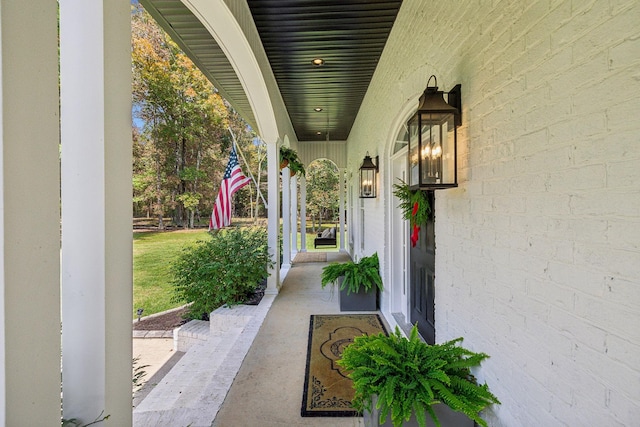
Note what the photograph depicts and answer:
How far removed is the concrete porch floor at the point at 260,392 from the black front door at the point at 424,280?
1142 mm

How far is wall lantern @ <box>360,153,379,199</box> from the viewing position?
16.0 ft

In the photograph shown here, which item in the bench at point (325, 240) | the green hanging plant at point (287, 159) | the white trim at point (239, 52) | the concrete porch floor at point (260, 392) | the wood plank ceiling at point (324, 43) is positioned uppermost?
the wood plank ceiling at point (324, 43)

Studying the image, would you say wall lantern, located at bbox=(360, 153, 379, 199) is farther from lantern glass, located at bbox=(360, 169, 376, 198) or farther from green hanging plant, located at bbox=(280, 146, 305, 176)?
green hanging plant, located at bbox=(280, 146, 305, 176)

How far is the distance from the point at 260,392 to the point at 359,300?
218 centimetres

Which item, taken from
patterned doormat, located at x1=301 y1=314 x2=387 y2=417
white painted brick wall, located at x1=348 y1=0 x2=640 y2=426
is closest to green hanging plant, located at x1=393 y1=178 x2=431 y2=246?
white painted brick wall, located at x1=348 y1=0 x2=640 y2=426

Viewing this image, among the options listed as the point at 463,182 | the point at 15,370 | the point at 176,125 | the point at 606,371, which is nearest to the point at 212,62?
the point at 463,182

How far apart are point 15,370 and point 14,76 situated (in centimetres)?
69

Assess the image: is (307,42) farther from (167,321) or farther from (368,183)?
(167,321)

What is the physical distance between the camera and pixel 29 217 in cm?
80

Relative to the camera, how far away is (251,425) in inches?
87.6

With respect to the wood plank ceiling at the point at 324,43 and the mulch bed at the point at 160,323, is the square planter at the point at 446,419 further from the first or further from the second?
the mulch bed at the point at 160,323

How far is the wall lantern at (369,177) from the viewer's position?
16.0ft

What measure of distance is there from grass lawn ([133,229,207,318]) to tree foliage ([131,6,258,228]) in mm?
1502

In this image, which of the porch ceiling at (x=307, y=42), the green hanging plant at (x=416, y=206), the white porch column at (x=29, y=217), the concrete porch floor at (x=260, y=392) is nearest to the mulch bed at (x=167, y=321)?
the concrete porch floor at (x=260, y=392)
